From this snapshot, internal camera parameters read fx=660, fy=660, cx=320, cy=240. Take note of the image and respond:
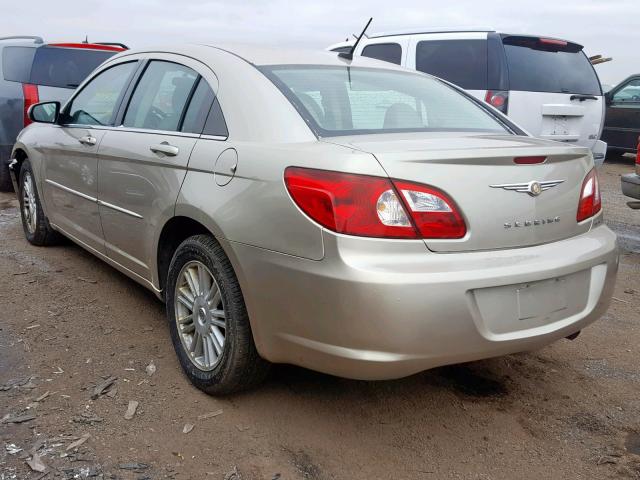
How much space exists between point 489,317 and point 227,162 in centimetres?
123

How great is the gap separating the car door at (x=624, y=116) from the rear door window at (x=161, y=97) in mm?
10219

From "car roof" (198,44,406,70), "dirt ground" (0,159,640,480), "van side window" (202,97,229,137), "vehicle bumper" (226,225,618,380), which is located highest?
"car roof" (198,44,406,70)

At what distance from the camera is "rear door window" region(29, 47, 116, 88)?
24.6 ft

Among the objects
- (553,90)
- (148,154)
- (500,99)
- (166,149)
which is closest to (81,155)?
(148,154)

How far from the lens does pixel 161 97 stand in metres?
3.54

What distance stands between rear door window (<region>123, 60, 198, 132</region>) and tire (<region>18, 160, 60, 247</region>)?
186 cm

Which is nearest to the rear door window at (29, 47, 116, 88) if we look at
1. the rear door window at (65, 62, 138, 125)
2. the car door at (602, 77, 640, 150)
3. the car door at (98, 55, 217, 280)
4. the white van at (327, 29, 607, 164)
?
the rear door window at (65, 62, 138, 125)

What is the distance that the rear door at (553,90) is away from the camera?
22.2 ft

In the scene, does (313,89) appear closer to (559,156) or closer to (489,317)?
(559,156)

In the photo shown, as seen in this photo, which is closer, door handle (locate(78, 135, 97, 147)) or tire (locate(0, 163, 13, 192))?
door handle (locate(78, 135, 97, 147))

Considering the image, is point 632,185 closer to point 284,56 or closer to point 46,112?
point 284,56

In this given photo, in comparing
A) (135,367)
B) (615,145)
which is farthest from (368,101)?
(615,145)

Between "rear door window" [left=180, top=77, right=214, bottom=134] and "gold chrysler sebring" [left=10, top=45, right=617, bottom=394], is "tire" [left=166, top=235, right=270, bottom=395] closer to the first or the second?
"gold chrysler sebring" [left=10, top=45, right=617, bottom=394]

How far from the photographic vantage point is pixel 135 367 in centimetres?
327
